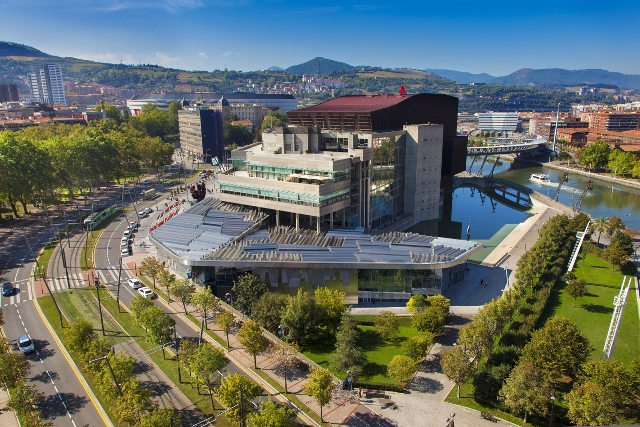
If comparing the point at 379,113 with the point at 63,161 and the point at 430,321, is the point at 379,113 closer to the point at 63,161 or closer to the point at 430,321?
the point at 430,321

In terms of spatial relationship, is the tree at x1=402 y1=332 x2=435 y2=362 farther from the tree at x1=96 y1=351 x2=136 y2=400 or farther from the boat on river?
the boat on river

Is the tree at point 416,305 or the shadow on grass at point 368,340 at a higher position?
the tree at point 416,305

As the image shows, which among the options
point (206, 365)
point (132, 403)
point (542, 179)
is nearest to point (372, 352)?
point (206, 365)

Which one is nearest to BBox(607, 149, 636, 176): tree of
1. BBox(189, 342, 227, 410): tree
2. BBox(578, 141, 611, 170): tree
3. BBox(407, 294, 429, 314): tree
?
BBox(578, 141, 611, 170): tree

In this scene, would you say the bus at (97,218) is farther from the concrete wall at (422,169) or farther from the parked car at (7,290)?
the concrete wall at (422,169)

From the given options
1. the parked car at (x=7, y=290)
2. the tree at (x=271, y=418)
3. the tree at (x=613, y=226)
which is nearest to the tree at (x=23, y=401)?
the tree at (x=271, y=418)

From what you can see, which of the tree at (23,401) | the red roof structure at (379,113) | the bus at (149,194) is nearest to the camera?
the tree at (23,401)

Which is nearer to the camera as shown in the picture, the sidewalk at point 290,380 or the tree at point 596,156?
the sidewalk at point 290,380
